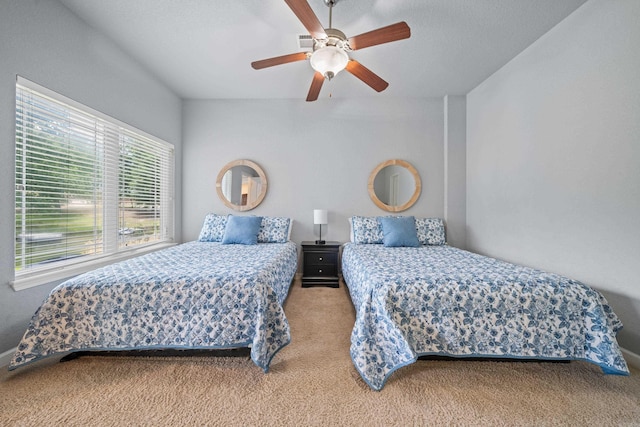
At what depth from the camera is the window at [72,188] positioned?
1792 mm

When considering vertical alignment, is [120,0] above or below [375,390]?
above

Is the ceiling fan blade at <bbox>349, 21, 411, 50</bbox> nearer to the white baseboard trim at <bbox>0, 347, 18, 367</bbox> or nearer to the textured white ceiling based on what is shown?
the textured white ceiling

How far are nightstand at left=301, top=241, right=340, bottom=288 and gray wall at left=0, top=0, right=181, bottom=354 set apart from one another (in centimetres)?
236

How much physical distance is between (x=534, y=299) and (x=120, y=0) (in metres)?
3.67

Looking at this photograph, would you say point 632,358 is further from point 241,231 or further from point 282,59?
point 241,231

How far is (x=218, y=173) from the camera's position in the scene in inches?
145

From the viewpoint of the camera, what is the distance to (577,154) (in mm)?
2020

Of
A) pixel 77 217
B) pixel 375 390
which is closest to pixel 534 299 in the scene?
pixel 375 390

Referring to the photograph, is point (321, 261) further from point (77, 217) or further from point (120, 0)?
point (120, 0)

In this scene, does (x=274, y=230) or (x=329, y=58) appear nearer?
(x=329, y=58)

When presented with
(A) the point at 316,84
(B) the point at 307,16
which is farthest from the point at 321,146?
(B) the point at 307,16

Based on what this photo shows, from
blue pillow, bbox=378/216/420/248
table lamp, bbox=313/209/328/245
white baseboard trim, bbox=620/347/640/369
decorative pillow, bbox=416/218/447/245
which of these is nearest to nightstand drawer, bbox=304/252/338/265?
table lamp, bbox=313/209/328/245

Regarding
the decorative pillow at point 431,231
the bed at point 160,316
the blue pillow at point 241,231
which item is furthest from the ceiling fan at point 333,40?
the decorative pillow at point 431,231

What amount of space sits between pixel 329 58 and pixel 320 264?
233 centimetres
